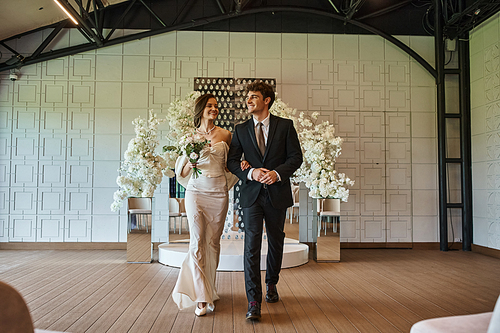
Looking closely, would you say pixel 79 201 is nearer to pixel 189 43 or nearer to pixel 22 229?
pixel 22 229

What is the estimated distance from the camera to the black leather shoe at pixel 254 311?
3186mm

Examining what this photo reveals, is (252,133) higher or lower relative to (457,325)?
higher

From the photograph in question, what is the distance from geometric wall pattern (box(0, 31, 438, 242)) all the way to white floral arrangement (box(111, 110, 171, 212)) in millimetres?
1156

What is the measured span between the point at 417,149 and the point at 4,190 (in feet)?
27.5

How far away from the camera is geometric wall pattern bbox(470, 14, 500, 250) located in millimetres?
6621

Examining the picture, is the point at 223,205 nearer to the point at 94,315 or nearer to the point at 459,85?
the point at 94,315

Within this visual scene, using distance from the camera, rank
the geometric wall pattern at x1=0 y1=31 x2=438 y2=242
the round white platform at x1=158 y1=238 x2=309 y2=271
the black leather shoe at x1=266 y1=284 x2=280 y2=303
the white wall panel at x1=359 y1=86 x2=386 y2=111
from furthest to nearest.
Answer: the white wall panel at x1=359 y1=86 x2=386 y2=111 → the geometric wall pattern at x1=0 y1=31 x2=438 y2=242 → the round white platform at x1=158 y1=238 x2=309 y2=271 → the black leather shoe at x1=266 y1=284 x2=280 y2=303

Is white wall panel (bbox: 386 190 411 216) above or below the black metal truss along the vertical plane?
below

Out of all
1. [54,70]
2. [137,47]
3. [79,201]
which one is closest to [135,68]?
[137,47]

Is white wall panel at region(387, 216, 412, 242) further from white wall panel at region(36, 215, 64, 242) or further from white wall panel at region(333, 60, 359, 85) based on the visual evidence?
white wall panel at region(36, 215, 64, 242)

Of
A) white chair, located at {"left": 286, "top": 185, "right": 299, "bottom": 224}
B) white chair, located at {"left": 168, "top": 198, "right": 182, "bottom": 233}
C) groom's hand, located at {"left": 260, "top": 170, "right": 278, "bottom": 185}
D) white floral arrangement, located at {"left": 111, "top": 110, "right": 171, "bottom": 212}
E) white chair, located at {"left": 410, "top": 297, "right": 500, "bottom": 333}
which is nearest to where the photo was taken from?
white chair, located at {"left": 410, "top": 297, "right": 500, "bottom": 333}

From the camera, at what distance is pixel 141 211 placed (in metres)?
6.06

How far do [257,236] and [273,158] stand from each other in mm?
758

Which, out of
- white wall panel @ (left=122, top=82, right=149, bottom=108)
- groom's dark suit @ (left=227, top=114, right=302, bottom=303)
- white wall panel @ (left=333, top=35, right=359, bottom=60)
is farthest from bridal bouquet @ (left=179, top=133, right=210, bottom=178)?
white wall panel @ (left=333, top=35, right=359, bottom=60)
